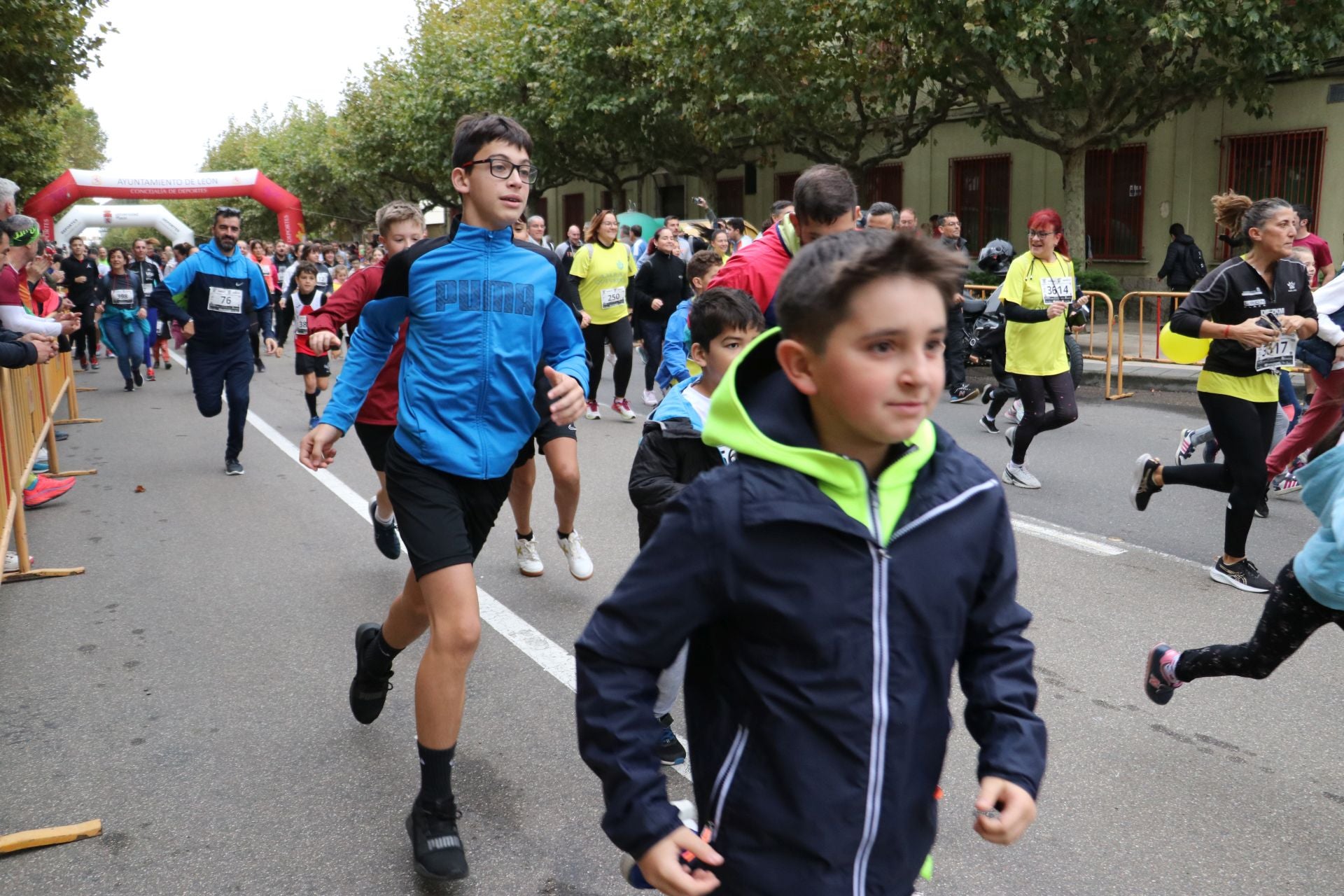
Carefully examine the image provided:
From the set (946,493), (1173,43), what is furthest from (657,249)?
(946,493)

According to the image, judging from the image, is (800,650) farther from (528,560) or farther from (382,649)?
(528,560)

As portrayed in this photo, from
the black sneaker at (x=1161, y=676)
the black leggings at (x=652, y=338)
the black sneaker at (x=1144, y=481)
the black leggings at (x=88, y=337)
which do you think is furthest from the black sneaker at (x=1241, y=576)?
the black leggings at (x=88, y=337)

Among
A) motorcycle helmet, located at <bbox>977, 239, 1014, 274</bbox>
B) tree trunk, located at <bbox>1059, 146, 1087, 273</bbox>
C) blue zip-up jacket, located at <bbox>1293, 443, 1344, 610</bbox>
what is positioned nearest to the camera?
blue zip-up jacket, located at <bbox>1293, 443, 1344, 610</bbox>

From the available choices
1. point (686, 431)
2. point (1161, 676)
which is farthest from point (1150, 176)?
point (686, 431)

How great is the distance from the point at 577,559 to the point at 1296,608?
3.27 m

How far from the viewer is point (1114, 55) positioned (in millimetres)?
17359

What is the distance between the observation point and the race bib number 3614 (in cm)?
949

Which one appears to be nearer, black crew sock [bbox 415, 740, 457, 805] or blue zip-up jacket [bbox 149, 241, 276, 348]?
black crew sock [bbox 415, 740, 457, 805]

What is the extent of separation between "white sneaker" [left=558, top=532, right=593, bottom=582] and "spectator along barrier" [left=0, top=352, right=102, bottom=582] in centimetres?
258

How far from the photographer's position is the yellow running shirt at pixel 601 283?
11.7 m

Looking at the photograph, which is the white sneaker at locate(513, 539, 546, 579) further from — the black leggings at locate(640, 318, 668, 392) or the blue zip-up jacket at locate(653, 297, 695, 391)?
the black leggings at locate(640, 318, 668, 392)

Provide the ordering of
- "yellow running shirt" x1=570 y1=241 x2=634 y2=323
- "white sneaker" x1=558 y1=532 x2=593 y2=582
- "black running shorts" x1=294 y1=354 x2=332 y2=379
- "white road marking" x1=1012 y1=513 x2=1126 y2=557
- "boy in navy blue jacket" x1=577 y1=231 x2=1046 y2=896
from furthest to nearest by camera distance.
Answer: "yellow running shirt" x1=570 y1=241 x2=634 y2=323 → "black running shorts" x1=294 y1=354 x2=332 y2=379 → "white road marking" x1=1012 y1=513 x2=1126 y2=557 → "white sneaker" x1=558 y1=532 x2=593 y2=582 → "boy in navy blue jacket" x1=577 y1=231 x2=1046 y2=896

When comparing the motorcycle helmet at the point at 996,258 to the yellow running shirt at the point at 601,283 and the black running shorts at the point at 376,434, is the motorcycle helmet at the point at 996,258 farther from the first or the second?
the black running shorts at the point at 376,434

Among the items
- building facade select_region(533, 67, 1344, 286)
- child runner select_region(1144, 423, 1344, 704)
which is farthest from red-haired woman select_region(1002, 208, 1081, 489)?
building facade select_region(533, 67, 1344, 286)
